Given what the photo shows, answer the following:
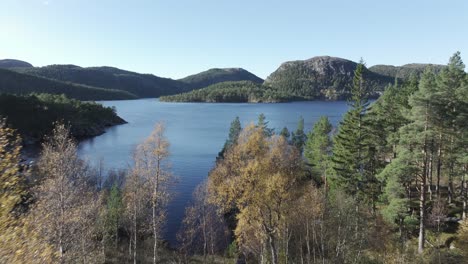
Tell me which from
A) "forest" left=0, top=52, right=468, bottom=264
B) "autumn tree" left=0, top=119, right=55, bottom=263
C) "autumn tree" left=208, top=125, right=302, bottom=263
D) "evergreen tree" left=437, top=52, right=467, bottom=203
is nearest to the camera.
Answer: "autumn tree" left=0, top=119, right=55, bottom=263

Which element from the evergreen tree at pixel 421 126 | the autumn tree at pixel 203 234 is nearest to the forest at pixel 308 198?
the evergreen tree at pixel 421 126

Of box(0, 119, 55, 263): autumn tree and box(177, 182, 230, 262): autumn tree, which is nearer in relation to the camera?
box(0, 119, 55, 263): autumn tree

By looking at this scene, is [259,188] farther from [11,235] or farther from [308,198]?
[11,235]

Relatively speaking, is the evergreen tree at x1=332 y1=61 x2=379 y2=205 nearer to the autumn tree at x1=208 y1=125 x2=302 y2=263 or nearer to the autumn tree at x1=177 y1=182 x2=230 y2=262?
Result: the autumn tree at x1=208 y1=125 x2=302 y2=263

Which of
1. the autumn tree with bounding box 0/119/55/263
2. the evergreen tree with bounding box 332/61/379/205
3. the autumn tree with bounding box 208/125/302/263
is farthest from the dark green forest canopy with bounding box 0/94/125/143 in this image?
the autumn tree with bounding box 0/119/55/263

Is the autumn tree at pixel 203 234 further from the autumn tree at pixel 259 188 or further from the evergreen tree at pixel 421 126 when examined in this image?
the evergreen tree at pixel 421 126

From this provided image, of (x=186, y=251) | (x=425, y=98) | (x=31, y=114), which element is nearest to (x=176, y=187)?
(x=186, y=251)

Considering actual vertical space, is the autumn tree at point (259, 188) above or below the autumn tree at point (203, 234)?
above

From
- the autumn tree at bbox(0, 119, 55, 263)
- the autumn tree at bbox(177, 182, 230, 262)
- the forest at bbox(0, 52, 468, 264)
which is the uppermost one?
the autumn tree at bbox(0, 119, 55, 263)

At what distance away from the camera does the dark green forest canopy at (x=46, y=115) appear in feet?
348

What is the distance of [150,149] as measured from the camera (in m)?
29.0

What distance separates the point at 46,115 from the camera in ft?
381

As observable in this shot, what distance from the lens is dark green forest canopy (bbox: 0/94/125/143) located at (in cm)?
10606

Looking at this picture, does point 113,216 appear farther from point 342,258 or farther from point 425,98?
point 425,98
